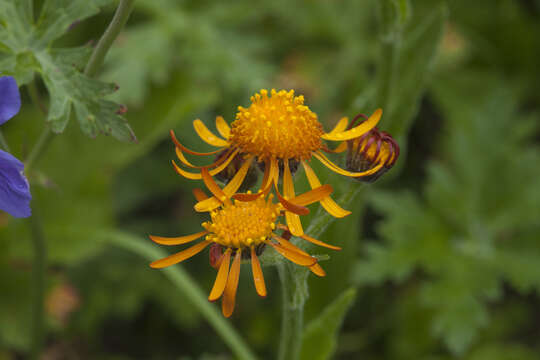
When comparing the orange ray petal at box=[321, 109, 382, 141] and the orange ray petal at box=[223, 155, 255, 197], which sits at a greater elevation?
the orange ray petal at box=[223, 155, 255, 197]

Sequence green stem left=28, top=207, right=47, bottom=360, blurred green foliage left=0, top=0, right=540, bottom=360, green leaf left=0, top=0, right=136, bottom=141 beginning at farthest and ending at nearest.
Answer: blurred green foliage left=0, top=0, right=540, bottom=360
green stem left=28, top=207, right=47, bottom=360
green leaf left=0, top=0, right=136, bottom=141

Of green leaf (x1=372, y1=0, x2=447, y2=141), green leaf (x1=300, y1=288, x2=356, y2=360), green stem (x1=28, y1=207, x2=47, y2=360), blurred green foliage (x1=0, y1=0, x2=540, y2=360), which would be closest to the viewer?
green leaf (x1=300, y1=288, x2=356, y2=360)

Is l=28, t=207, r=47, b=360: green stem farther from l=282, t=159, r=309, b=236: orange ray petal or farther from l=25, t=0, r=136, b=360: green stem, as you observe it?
l=282, t=159, r=309, b=236: orange ray petal

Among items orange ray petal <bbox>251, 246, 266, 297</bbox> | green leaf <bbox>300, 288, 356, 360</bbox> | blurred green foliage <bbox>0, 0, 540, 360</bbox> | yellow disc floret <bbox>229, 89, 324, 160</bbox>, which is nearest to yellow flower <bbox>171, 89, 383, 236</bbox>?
yellow disc floret <bbox>229, 89, 324, 160</bbox>

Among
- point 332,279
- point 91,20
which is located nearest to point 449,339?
point 332,279

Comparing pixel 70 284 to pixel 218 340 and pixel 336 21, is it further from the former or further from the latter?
pixel 336 21

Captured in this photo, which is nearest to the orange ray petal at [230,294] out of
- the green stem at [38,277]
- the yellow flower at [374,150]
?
the yellow flower at [374,150]

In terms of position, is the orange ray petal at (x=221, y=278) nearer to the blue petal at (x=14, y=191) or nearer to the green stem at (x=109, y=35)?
the blue petal at (x=14, y=191)

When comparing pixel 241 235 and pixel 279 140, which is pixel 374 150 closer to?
pixel 279 140
